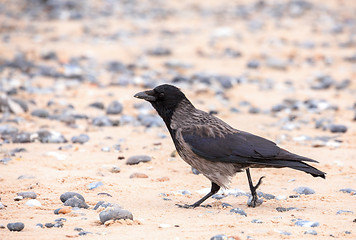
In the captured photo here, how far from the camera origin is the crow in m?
5.63

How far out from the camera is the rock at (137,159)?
7344 mm

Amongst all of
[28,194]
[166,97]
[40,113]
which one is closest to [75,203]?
[28,194]

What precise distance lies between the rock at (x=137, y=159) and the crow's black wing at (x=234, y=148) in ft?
5.14

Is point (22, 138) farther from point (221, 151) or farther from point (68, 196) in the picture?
point (221, 151)

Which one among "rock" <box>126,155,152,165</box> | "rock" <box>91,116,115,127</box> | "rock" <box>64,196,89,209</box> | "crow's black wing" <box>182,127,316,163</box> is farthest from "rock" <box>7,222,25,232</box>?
"rock" <box>91,116,115,127</box>

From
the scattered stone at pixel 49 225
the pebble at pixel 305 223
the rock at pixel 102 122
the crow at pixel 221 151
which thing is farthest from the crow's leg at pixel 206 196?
the rock at pixel 102 122

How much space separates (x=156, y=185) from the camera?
6.55 m

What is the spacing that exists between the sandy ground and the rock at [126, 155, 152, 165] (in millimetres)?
72

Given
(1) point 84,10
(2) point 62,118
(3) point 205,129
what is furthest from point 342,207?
(1) point 84,10

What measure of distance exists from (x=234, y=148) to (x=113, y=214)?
4.73ft

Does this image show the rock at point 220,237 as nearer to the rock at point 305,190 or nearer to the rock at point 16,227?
the rock at point 16,227

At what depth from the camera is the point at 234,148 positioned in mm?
5730

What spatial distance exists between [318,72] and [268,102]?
3.25 meters

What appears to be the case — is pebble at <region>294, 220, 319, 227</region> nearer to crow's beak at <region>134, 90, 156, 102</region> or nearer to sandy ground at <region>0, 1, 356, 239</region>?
sandy ground at <region>0, 1, 356, 239</region>
